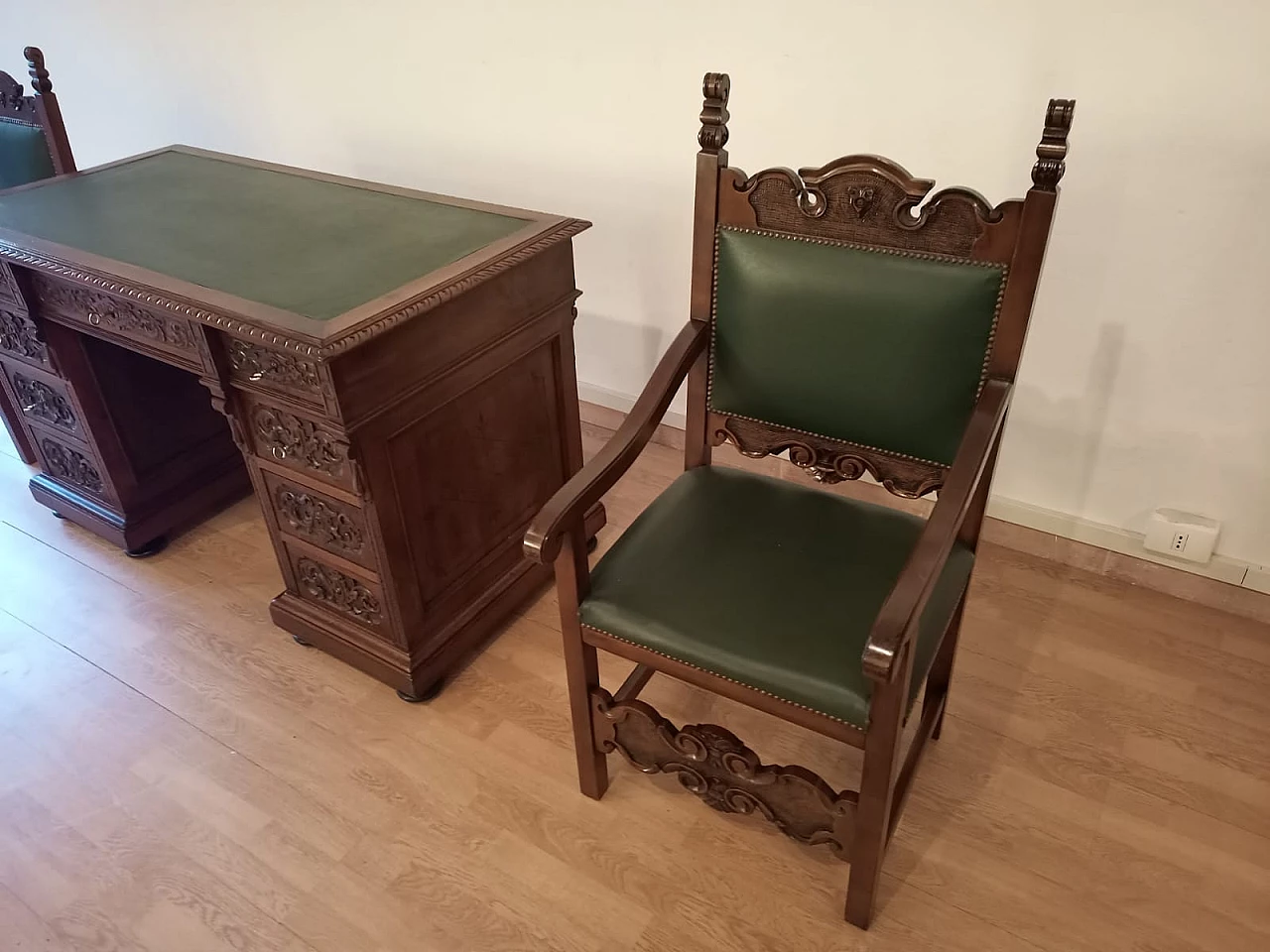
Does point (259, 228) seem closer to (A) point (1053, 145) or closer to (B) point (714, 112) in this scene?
(B) point (714, 112)

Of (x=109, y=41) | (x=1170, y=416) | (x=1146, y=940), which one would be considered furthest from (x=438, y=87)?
(x=1146, y=940)

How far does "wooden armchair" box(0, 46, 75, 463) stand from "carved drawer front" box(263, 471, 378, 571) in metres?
1.02

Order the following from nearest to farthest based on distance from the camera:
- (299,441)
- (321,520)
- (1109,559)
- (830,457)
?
(830,457) < (299,441) < (321,520) < (1109,559)

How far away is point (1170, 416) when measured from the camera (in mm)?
1756

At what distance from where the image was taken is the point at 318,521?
164cm

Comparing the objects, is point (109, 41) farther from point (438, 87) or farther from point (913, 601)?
point (913, 601)

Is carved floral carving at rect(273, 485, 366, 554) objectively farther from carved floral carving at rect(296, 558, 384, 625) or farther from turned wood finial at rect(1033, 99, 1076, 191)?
turned wood finial at rect(1033, 99, 1076, 191)

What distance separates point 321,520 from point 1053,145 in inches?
51.0

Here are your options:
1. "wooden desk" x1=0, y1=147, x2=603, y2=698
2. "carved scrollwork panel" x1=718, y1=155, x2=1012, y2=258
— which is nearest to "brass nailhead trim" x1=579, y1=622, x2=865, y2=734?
"wooden desk" x1=0, y1=147, x2=603, y2=698

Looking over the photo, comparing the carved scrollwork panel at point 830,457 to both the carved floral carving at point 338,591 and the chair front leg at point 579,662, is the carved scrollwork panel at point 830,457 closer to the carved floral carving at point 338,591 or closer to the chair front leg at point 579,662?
the chair front leg at point 579,662

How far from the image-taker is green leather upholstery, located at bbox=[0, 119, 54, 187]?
2.15 m

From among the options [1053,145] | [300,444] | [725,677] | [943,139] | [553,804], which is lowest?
[553,804]

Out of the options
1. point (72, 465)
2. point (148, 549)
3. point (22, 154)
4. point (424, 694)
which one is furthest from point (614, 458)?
point (22, 154)

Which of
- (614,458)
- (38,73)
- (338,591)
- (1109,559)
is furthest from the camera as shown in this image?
(38,73)
